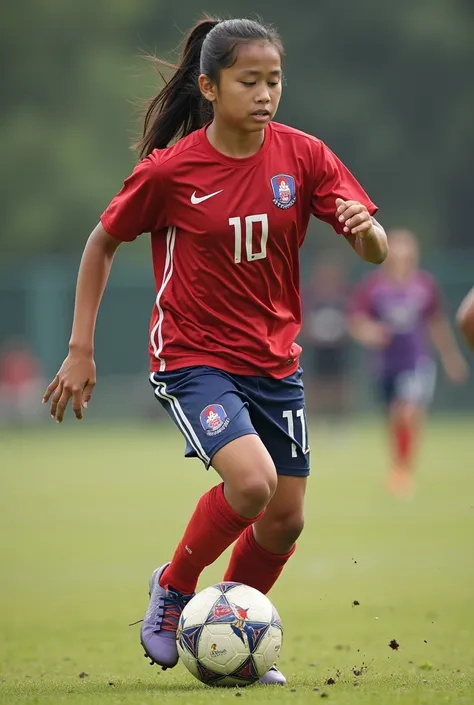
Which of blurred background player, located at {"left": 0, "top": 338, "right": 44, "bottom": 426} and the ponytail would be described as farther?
blurred background player, located at {"left": 0, "top": 338, "right": 44, "bottom": 426}

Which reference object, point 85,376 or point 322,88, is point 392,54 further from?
point 85,376

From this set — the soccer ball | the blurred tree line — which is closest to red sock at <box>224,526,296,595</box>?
the soccer ball

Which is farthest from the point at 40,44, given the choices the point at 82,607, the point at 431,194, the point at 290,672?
the point at 290,672

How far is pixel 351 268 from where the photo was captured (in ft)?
81.0

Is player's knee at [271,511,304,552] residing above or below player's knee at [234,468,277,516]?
below

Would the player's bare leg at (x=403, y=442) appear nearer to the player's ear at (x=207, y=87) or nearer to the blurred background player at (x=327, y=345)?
the player's ear at (x=207, y=87)

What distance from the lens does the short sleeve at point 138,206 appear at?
4.91 m

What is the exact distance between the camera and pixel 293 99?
3256 centimetres

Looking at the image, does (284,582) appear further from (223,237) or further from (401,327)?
(401,327)

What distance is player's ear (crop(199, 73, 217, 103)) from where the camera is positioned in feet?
16.2

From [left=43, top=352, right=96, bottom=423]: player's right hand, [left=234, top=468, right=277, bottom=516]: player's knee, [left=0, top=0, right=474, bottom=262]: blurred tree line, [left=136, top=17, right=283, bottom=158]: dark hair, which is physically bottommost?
[left=234, top=468, right=277, bottom=516]: player's knee

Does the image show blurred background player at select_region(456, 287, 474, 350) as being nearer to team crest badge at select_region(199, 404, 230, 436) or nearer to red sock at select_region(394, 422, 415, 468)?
team crest badge at select_region(199, 404, 230, 436)

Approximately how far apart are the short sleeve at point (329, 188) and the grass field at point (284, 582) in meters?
1.68

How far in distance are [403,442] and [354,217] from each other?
815cm
